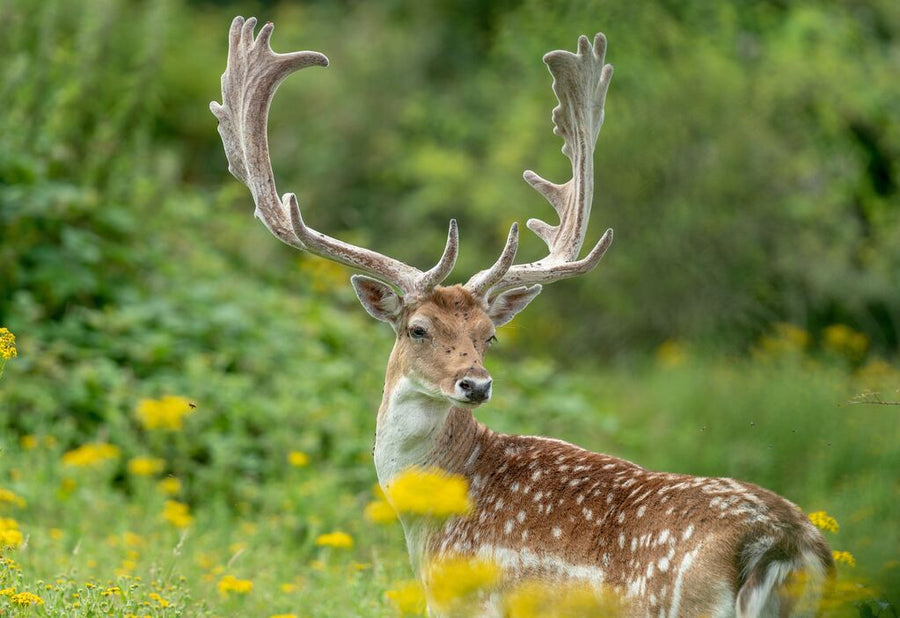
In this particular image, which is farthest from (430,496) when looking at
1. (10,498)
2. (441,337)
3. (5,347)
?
(10,498)

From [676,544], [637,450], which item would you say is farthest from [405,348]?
[637,450]

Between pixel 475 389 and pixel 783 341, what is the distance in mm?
6985

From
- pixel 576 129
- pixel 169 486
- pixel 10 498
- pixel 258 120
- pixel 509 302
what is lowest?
pixel 169 486

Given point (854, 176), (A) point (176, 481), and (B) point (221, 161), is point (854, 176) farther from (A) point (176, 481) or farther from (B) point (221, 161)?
(A) point (176, 481)

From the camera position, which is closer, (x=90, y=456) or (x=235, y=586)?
(x=235, y=586)

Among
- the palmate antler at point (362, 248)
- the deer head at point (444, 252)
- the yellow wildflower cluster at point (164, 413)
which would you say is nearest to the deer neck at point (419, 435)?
the deer head at point (444, 252)

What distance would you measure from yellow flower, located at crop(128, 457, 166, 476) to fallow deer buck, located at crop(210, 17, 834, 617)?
7.47ft

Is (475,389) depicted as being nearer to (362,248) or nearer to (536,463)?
(536,463)

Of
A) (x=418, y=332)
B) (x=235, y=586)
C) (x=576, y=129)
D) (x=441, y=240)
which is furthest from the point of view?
(x=441, y=240)

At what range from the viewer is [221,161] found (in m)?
16.3

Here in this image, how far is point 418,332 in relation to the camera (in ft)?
16.0

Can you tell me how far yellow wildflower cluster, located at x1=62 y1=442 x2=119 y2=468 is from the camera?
7090 millimetres

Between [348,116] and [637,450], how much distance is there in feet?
26.9

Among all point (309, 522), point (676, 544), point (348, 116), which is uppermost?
point (348, 116)
